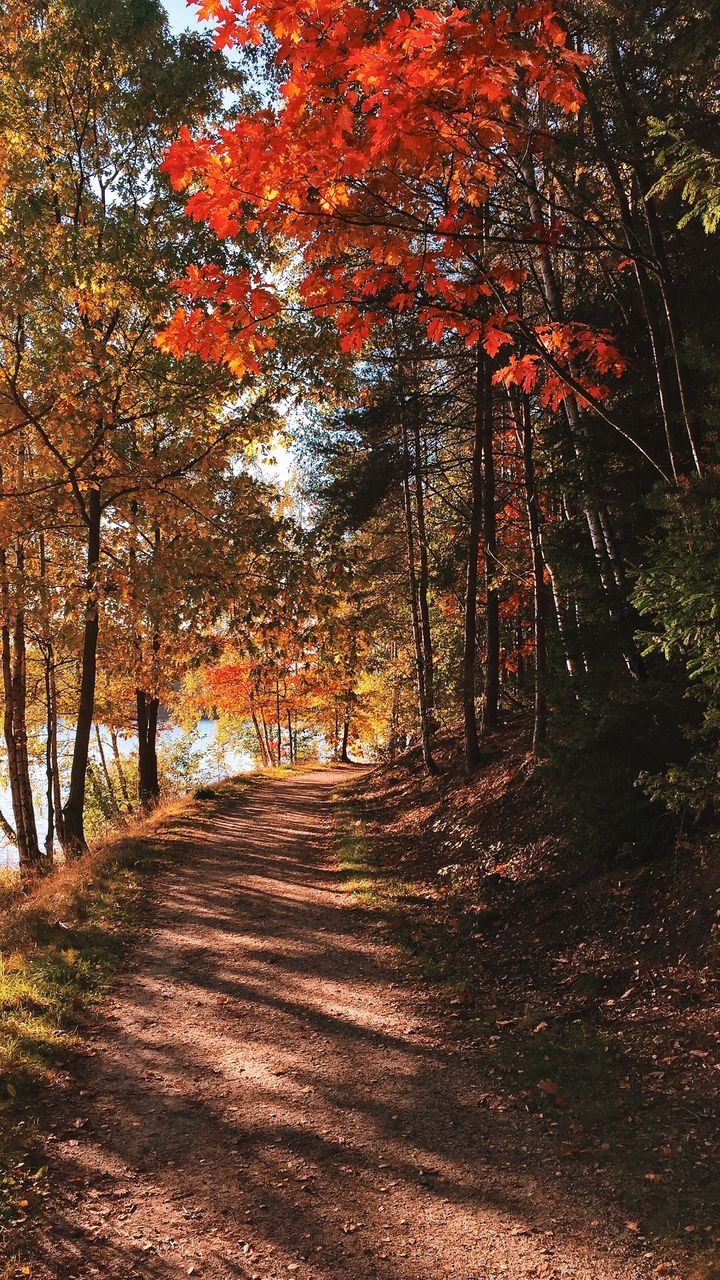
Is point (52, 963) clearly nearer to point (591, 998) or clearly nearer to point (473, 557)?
point (591, 998)

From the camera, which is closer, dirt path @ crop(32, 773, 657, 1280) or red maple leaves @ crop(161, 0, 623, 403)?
dirt path @ crop(32, 773, 657, 1280)

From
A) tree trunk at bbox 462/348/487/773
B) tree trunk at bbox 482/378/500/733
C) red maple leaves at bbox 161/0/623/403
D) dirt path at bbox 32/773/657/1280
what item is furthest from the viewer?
tree trunk at bbox 482/378/500/733

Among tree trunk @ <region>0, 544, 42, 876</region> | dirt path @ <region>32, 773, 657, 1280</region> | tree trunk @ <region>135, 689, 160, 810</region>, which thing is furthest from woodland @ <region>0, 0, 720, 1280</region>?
tree trunk @ <region>135, 689, 160, 810</region>

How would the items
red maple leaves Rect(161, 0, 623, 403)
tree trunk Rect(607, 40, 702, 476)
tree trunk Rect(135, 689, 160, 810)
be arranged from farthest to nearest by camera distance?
tree trunk Rect(135, 689, 160, 810) < tree trunk Rect(607, 40, 702, 476) < red maple leaves Rect(161, 0, 623, 403)

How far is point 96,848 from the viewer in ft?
36.3

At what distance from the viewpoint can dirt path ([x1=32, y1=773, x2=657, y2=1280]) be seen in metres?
3.29

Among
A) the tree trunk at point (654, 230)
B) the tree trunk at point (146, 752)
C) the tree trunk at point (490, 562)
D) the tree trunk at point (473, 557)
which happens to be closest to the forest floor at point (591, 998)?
the tree trunk at point (473, 557)

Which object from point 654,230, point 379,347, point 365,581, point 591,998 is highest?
point 379,347

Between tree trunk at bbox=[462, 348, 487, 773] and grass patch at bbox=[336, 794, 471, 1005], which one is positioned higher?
tree trunk at bbox=[462, 348, 487, 773]

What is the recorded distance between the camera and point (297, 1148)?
4102 millimetres

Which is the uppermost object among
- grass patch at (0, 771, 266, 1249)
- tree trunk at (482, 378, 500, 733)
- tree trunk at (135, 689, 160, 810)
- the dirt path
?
tree trunk at (482, 378, 500, 733)

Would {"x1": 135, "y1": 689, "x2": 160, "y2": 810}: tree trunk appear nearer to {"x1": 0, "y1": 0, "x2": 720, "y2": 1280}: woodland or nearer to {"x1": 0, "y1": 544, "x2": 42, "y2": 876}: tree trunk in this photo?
{"x1": 0, "y1": 544, "x2": 42, "y2": 876}: tree trunk

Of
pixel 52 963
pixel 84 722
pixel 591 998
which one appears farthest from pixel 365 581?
pixel 591 998

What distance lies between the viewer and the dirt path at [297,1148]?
3293 mm
